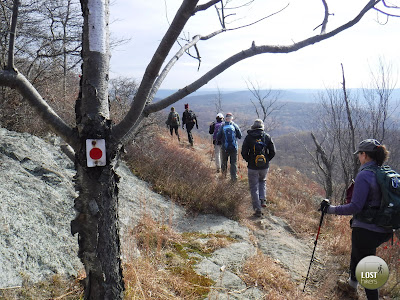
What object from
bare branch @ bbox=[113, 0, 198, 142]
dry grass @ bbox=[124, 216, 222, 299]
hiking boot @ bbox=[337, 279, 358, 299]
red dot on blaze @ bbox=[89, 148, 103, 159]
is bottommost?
hiking boot @ bbox=[337, 279, 358, 299]

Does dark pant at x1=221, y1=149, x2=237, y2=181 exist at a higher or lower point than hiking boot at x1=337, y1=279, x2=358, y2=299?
higher

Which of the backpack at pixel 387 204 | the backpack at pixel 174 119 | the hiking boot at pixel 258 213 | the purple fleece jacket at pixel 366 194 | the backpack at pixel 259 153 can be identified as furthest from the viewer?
the backpack at pixel 174 119

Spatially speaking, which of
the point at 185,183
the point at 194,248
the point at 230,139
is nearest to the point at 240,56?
the point at 194,248

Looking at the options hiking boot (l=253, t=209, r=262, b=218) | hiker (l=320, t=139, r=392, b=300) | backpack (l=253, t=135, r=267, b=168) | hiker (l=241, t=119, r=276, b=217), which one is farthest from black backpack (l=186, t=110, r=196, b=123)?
hiker (l=320, t=139, r=392, b=300)

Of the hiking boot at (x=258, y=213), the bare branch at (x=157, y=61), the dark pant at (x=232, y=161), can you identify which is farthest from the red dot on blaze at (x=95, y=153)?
the dark pant at (x=232, y=161)

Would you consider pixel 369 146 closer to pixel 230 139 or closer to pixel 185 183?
pixel 185 183

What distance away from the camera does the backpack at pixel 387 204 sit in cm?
286

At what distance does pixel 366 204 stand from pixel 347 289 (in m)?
1.43

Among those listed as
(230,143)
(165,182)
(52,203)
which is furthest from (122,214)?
(230,143)

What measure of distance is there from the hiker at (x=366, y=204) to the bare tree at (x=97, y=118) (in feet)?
6.88

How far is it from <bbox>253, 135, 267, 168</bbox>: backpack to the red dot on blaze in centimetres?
452

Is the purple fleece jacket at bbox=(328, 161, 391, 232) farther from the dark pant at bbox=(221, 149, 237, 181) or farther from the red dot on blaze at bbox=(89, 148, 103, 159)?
the dark pant at bbox=(221, 149, 237, 181)

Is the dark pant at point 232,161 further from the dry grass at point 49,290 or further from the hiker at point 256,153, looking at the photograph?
the dry grass at point 49,290

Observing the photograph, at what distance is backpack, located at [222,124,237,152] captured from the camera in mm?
7457
